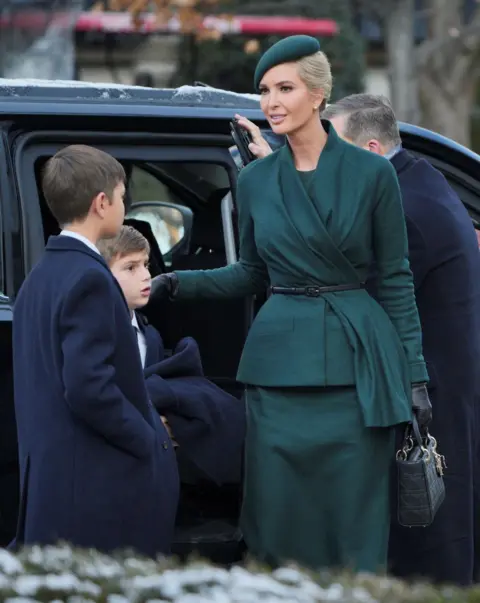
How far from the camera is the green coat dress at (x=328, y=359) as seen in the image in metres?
3.51

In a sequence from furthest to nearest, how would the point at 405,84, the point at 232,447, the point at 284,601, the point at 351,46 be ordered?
1. the point at 351,46
2. the point at 405,84
3. the point at 232,447
4. the point at 284,601

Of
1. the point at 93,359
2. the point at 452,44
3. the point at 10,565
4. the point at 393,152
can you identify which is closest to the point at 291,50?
the point at 393,152

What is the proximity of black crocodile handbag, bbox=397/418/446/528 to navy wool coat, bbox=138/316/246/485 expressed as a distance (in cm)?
53

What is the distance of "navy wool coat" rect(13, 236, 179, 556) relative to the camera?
10.6ft

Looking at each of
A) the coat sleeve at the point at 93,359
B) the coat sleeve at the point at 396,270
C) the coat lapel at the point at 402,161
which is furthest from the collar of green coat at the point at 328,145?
the coat sleeve at the point at 93,359

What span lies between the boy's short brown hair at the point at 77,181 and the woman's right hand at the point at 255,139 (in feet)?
2.10

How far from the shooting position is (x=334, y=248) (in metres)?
3.49

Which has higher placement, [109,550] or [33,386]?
[33,386]

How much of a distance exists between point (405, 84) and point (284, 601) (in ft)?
48.7

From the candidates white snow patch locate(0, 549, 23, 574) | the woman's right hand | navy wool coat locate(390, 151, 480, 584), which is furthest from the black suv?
white snow patch locate(0, 549, 23, 574)

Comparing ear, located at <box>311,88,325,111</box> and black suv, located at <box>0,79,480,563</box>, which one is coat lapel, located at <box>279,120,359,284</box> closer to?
ear, located at <box>311,88,325,111</box>

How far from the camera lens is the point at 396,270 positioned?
3557 mm

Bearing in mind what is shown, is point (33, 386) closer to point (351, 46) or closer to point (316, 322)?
point (316, 322)

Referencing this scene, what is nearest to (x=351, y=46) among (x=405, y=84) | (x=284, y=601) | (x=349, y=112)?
(x=405, y=84)
